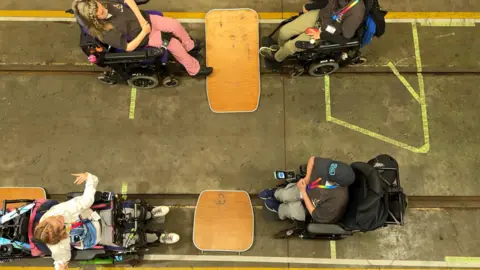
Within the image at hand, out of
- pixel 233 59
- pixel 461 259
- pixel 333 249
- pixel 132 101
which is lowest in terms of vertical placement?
pixel 461 259

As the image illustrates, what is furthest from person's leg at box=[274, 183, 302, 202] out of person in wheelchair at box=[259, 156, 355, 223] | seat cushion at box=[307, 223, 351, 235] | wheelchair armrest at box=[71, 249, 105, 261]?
wheelchair armrest at box=[71, 249, 105, 261]

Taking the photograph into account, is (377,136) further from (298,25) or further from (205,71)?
(205,71)

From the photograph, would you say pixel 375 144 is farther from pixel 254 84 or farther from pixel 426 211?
pixel 254 84

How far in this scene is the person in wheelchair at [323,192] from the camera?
3.85m

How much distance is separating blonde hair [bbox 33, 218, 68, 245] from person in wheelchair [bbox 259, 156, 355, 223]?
2.56m

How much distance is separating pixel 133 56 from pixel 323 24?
251 centimetres

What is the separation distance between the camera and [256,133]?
5516mm

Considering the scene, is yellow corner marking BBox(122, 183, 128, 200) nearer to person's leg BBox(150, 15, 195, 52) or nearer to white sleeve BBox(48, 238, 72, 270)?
white sleeve BBox(48, 238, 72, 270)

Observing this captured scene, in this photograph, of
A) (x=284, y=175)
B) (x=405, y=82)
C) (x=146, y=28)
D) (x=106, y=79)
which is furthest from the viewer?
(x=405, y=82)

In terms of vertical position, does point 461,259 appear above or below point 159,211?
below

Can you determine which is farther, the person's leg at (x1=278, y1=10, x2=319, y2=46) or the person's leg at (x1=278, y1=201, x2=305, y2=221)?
the person's leg at (x1=278, y1=10, x2=319, y2=46)

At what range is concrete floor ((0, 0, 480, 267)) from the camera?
5219 millimetres

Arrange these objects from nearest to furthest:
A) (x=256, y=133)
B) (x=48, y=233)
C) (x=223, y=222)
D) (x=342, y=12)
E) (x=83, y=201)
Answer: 1. (x=48, y=233)
2. (x=83, y=201)
3. (x=342, y=12)
4. (x=223, y=222)
5. (x=256, y=133)

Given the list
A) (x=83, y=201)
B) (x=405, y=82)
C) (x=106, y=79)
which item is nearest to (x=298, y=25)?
(x=405, y=82)
